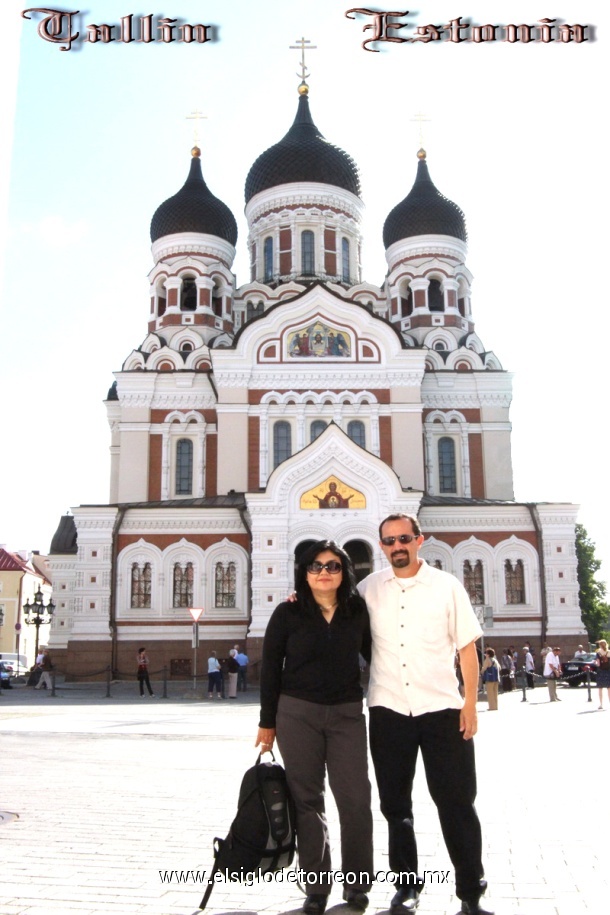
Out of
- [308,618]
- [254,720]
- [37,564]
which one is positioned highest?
[37,564]

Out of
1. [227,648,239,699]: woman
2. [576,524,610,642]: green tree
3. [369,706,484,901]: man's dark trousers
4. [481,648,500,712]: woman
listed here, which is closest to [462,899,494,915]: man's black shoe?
[369,706,484,901]: man's dark trousers

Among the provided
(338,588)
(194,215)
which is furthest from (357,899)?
(194,215)

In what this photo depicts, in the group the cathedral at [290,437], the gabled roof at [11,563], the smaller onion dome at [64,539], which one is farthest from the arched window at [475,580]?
the gabled roof at [11,563]

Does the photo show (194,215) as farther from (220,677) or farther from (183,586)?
(220,677)

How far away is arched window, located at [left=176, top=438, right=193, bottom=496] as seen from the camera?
3400cm

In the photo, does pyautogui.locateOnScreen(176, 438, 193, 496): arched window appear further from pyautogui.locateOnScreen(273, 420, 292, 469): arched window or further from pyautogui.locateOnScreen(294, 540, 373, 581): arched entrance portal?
pyautogui.locateOnScreen(294, 540, 373, 581): arched entrance portal

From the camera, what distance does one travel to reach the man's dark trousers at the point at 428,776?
4.81 meters

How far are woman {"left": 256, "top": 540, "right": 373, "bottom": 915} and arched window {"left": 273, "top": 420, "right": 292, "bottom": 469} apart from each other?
27.3 meters

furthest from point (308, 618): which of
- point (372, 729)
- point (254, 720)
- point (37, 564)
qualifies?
point (37, 564)

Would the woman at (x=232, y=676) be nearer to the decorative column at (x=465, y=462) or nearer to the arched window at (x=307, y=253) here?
the decorative column at (x=465, y=462)

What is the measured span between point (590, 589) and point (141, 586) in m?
28.0

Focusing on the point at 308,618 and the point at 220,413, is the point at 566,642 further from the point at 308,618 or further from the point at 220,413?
the point at 308,618

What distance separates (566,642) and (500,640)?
81.3 inches

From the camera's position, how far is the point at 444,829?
4.85m
